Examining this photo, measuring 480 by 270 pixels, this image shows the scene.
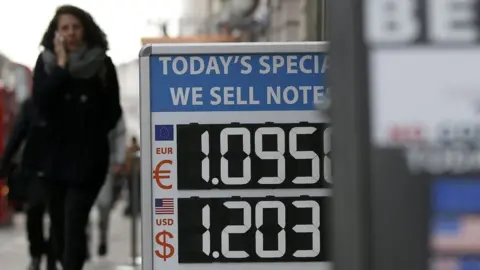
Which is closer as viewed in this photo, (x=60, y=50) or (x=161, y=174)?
(x=161, y=174)

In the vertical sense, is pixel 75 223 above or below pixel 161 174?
below

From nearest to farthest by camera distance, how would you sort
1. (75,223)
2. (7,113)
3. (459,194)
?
(459,194)
(75,223)
(7,113)

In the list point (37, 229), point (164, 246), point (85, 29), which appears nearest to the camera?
point (164, 246)

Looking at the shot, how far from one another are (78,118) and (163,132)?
2047 mm

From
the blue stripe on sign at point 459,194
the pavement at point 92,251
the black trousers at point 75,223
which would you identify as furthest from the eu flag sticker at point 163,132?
the pavement at point 92,251

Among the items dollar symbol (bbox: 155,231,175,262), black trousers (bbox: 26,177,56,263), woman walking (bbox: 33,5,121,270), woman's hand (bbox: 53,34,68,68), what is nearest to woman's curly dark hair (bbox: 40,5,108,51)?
woman walking (bbox: 33,5,121,270)

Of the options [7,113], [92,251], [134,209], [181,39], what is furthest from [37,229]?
[7,113]

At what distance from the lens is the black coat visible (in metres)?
7.21

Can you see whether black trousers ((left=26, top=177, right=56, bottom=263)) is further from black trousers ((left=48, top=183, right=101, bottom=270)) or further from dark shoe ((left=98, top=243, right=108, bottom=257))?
dark shoe ((left=98, top=243, right=108, bottom=257))

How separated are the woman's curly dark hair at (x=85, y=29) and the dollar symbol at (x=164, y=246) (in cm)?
228

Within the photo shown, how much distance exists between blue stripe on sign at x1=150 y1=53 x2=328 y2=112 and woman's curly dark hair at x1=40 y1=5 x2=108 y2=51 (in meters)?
2.11

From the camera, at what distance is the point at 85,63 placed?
23.5 ft

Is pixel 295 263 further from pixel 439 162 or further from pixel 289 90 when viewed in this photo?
pixel 439 162

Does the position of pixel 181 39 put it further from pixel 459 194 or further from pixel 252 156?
pixel 459 194
